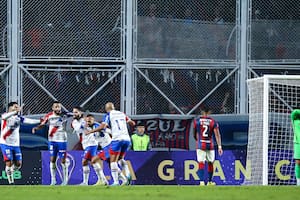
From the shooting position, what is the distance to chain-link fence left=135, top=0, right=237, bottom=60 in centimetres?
2642

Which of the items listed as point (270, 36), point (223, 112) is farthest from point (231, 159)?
point (270, 36)

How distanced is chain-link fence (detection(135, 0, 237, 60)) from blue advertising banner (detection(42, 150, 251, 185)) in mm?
2555

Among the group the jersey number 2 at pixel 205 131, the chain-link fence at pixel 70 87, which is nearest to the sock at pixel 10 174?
the chain-link fence at pixel 70 87

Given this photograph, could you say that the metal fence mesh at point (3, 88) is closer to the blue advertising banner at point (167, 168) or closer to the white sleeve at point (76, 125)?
the blue advertising banner at point (167, 168)

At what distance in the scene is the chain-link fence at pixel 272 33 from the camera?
87.8ft

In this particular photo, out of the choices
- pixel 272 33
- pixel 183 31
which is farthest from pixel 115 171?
pixel 272 33

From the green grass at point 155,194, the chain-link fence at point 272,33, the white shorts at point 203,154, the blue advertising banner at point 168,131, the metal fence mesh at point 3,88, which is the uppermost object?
the chain-link fence at point 272,33

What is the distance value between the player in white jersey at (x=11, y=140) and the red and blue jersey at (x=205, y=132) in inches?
151

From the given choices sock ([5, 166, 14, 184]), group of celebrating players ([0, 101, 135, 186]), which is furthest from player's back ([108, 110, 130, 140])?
sock ([5, 166, 14, 184])

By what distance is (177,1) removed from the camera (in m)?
26.6

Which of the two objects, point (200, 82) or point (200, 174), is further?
point (200, 82)

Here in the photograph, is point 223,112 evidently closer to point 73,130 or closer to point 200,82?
point 200,82

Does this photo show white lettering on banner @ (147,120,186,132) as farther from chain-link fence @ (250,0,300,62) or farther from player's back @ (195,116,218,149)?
chain-link fence @ (250,0,300,62)

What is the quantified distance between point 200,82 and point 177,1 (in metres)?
2.15
